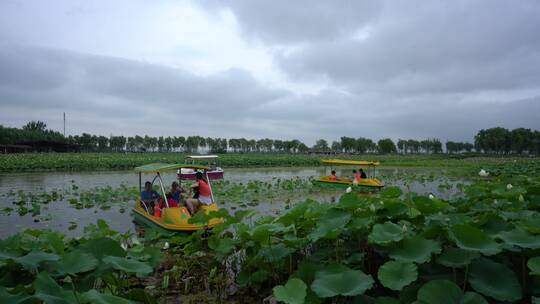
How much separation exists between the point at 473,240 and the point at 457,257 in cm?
17

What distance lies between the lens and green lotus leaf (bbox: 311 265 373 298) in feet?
6.75

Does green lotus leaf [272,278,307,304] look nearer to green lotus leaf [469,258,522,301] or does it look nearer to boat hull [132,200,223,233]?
green lotus leaf [469,258,522,301]

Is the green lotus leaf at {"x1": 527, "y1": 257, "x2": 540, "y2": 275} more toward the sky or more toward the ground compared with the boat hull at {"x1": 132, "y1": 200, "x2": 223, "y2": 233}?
more toward the sky

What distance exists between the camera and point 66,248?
3.26 meters

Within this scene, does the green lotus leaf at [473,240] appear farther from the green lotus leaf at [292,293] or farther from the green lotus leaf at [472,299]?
the green lotus leaf at [292,293]

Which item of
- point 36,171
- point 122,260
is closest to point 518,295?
point 122,260

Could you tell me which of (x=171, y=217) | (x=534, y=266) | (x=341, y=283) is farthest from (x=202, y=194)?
(x=534, y=266)

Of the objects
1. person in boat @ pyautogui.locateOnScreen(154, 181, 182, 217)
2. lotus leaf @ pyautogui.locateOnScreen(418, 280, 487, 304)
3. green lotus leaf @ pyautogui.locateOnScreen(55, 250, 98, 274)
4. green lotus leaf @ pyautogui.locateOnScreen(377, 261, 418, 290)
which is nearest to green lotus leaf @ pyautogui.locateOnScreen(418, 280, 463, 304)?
lotus leaf @ pyautogui.locateOnScreen(418, 280, 487, 304)

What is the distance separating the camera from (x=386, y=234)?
101 inches

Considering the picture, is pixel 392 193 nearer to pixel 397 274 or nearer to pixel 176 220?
pixel 397 274

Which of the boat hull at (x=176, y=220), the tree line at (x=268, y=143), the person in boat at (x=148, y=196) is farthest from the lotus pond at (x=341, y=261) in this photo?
the tree line at (x=268, y=143)

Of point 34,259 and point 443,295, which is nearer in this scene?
point 443,295

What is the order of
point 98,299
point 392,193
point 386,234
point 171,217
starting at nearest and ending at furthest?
point 98,299 → point 386,234 → point 392,193 → point 171,217

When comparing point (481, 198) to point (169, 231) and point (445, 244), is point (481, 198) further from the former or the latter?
point (169, 231)
